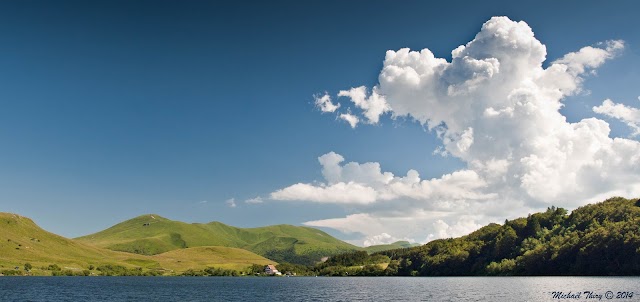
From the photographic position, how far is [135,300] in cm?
14150

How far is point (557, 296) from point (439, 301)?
97.3 feet

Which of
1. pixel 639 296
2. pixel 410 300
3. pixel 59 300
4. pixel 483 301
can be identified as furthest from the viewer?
pixel 59 300

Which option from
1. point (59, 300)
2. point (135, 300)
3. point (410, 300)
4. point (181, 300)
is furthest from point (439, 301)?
point (59, 300)

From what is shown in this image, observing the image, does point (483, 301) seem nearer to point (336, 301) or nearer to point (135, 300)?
point (336, 301)

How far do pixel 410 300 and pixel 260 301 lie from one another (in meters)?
42.3

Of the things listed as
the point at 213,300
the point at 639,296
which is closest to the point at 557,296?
the point at 639,296

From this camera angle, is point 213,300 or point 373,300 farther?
point 213,300

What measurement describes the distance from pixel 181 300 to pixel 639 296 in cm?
11549

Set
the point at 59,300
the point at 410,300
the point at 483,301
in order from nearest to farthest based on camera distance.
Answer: the point at 483,301 → the point at 410,300 → the point at 59,300

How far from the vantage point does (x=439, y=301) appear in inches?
4715

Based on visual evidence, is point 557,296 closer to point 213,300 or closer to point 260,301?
point 260,301

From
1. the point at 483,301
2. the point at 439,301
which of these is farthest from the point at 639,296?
the point at 439,301

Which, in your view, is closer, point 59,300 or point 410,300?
point 410,300

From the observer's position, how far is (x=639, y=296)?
355 ft
